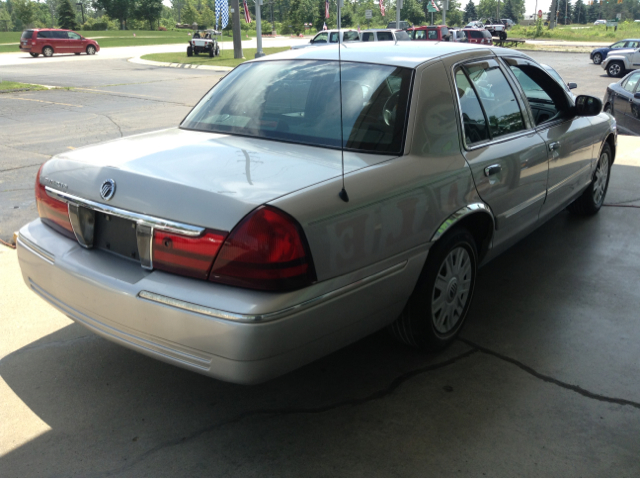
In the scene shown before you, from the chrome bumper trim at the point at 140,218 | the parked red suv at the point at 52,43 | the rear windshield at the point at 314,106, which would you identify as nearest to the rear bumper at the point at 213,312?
the chrome bumper trim at the point at 140,218

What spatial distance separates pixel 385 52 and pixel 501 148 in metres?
0.89

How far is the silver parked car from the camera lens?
2.41 m

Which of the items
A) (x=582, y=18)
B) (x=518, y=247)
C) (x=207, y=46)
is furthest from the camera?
(x=582, y=18)

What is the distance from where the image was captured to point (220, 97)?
3.80m

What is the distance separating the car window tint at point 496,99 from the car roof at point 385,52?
16cm

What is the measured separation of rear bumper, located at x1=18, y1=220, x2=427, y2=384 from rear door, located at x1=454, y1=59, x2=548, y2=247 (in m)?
0.95

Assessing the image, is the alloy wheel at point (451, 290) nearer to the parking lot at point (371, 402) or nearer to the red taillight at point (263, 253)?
the parking lot at point (371, 402)

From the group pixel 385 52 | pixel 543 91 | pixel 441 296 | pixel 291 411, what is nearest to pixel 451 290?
pixel 441 296

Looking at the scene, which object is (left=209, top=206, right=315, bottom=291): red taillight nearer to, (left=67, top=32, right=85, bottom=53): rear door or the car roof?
the car roof

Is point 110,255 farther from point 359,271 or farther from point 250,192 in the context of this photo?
point 359,271

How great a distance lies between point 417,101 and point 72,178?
173cm

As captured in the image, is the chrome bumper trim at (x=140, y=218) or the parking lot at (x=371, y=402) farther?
the parking lot at (x=371, y=402)

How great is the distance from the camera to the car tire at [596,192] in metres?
5.82

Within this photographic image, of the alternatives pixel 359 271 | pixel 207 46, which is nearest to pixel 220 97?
pixel 359 271
